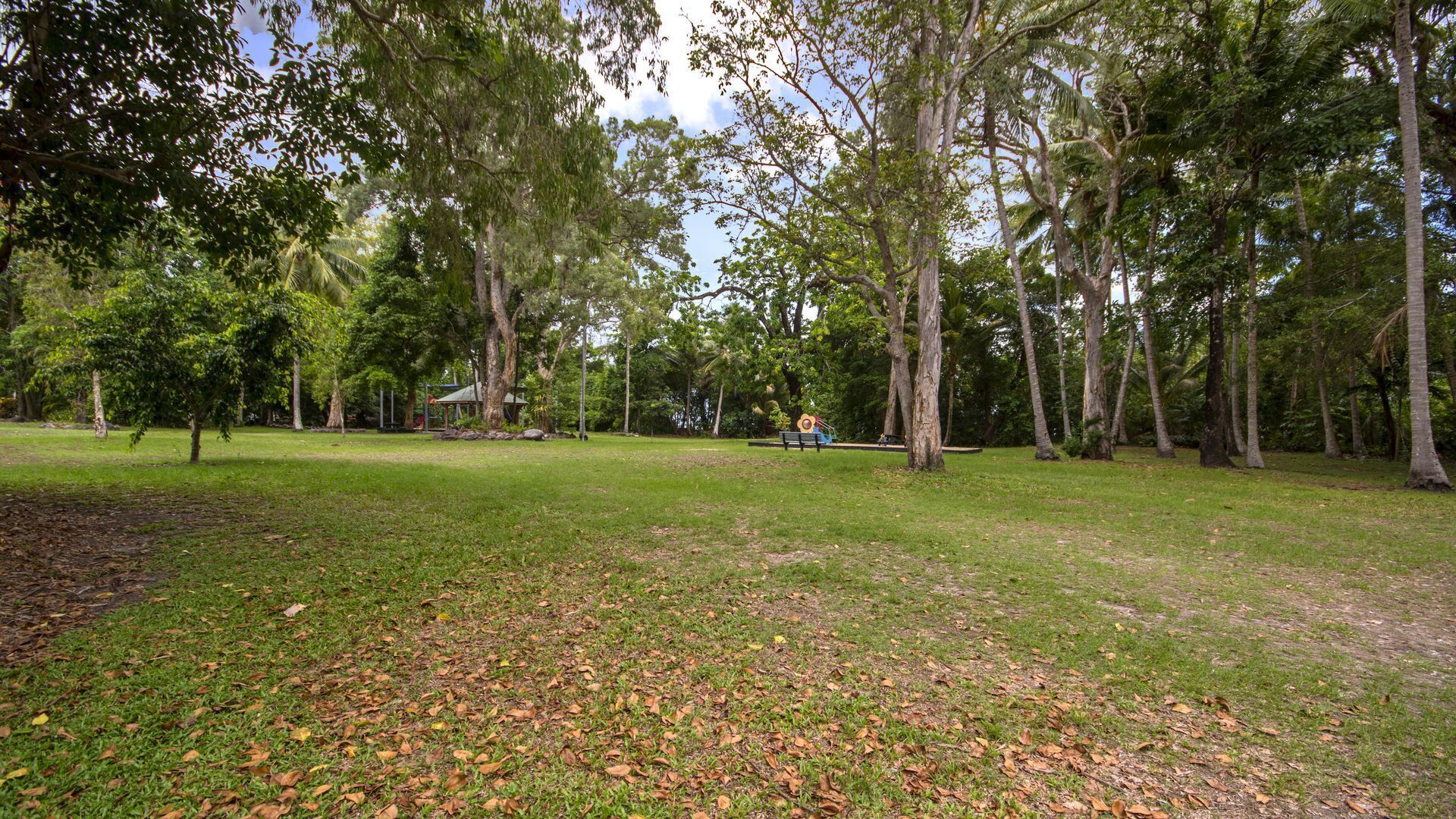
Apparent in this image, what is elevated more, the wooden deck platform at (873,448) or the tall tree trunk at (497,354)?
the tall tree trunk at (497,354)

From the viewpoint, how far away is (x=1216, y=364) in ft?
50.4

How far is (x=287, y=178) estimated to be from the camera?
7082mm

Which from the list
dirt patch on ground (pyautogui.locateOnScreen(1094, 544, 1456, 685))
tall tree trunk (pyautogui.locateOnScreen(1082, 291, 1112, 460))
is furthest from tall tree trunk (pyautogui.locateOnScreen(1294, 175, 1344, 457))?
dirt patch on ground (pyautogui.locateOnScreen(1094, 544, 1456, 685))

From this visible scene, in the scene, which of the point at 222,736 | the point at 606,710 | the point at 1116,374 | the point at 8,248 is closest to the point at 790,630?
the point at 606,710

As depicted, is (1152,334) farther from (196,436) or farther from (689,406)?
(689,406)

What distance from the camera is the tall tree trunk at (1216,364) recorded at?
583 inches

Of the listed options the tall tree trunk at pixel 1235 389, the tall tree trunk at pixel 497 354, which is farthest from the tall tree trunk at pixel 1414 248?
the tall tree trunk at pixel 497 354

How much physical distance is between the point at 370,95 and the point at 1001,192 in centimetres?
1702

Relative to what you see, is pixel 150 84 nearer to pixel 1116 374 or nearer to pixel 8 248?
pixel 8 248

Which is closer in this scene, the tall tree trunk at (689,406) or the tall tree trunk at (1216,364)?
the tall tree trunk at (1216,364)

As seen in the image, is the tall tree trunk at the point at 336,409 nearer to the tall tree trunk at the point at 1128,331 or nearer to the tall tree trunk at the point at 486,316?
the tall tree trunk at the point at 486,316

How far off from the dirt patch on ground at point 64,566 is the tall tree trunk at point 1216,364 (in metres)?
19.1

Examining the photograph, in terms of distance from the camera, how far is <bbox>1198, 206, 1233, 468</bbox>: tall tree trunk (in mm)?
14805

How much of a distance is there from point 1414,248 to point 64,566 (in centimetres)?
1949
